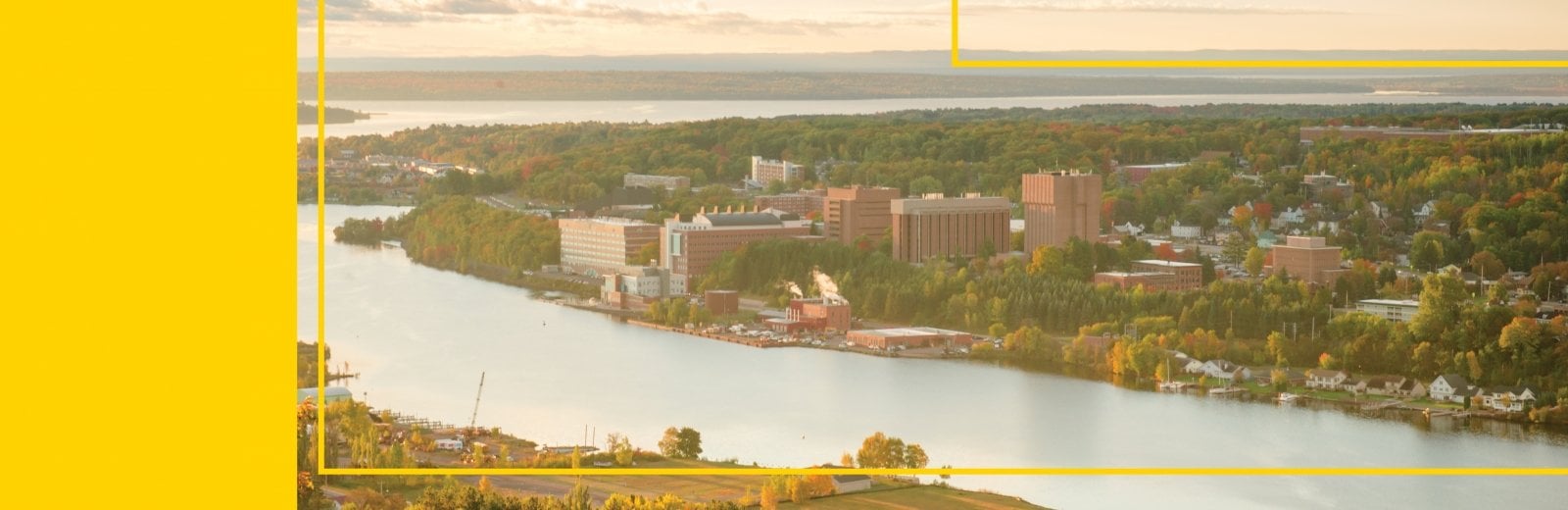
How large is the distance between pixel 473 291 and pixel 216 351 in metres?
0.77

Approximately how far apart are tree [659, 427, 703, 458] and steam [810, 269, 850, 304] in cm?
51

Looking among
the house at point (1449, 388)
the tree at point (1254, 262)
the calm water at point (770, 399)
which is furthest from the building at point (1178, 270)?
the house at point (1449, 388)

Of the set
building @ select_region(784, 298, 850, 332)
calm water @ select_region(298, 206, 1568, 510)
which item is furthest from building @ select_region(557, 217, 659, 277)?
building @ select_region(784, 298, 850, 332)

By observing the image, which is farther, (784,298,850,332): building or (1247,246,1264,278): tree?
(1247,246,1264,278): tree

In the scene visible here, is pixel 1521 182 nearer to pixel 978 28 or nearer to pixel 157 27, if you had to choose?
pixel 978 28

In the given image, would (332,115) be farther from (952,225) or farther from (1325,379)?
(1325,379)

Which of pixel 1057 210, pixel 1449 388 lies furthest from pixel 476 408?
pixel 1449 388

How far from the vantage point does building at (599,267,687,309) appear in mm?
6504

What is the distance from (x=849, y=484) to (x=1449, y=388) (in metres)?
1.79

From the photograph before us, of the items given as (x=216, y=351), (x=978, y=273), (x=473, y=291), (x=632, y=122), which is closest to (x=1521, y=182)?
(x=978, y=273)

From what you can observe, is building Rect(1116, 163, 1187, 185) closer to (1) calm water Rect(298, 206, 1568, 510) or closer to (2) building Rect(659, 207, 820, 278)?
(1) calm water Rect(298, 206, 1568, 510)

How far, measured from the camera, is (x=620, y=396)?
629 cm

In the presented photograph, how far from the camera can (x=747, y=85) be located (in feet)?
21.1

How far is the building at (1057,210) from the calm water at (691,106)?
0.27 meters
